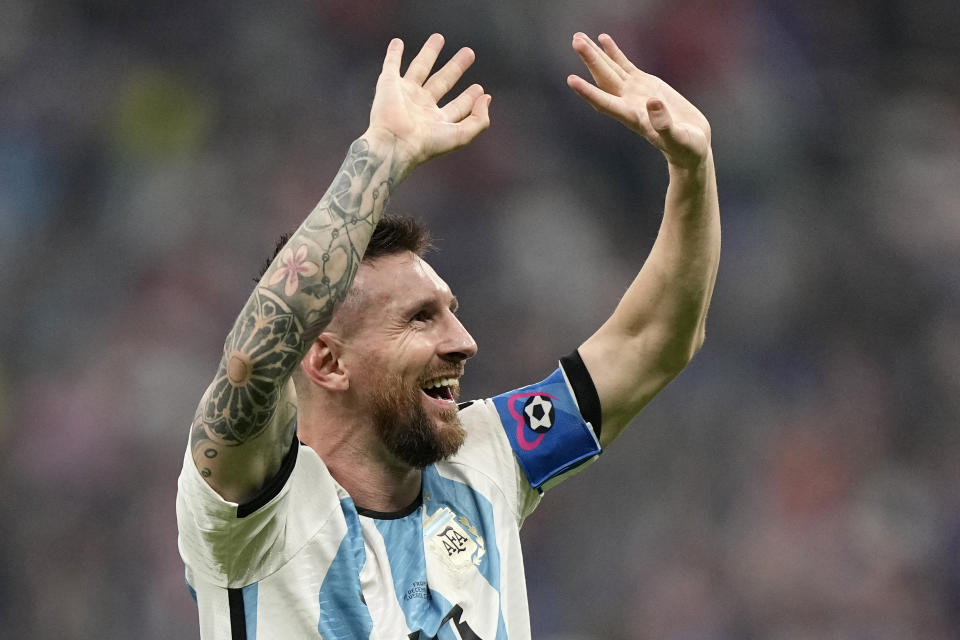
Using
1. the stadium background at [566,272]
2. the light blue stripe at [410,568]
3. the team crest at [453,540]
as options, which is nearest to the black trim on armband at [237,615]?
the light blue stripe at [410,568]

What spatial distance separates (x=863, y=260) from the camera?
21.4 feet

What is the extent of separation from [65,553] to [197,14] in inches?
112

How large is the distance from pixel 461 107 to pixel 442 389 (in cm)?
78

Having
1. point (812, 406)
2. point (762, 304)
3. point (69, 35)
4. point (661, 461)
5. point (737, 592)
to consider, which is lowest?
point (737, 592)

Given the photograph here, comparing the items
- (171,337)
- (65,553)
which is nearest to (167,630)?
(65,553)

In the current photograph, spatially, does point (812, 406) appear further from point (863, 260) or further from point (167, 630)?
point (167, 630)

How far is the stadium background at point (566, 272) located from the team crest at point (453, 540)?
2.79 meters

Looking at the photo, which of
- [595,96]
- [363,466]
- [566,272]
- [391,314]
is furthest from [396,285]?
[566,272]

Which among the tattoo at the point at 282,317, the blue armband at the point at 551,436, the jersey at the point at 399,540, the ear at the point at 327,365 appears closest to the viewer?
the tattoo at the point at 282,317

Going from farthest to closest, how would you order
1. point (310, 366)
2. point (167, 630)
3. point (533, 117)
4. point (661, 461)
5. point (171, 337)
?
point (533, 117)
point (661, 461)
point (171, 337)
point (167, 630)
point (310, 366)

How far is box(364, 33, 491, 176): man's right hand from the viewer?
2.50 m

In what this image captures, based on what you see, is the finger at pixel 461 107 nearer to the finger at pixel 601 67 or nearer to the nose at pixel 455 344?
the finger at pixel 601 67

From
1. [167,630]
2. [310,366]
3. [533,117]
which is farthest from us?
[533,117]

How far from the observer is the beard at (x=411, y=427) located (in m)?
2.91
